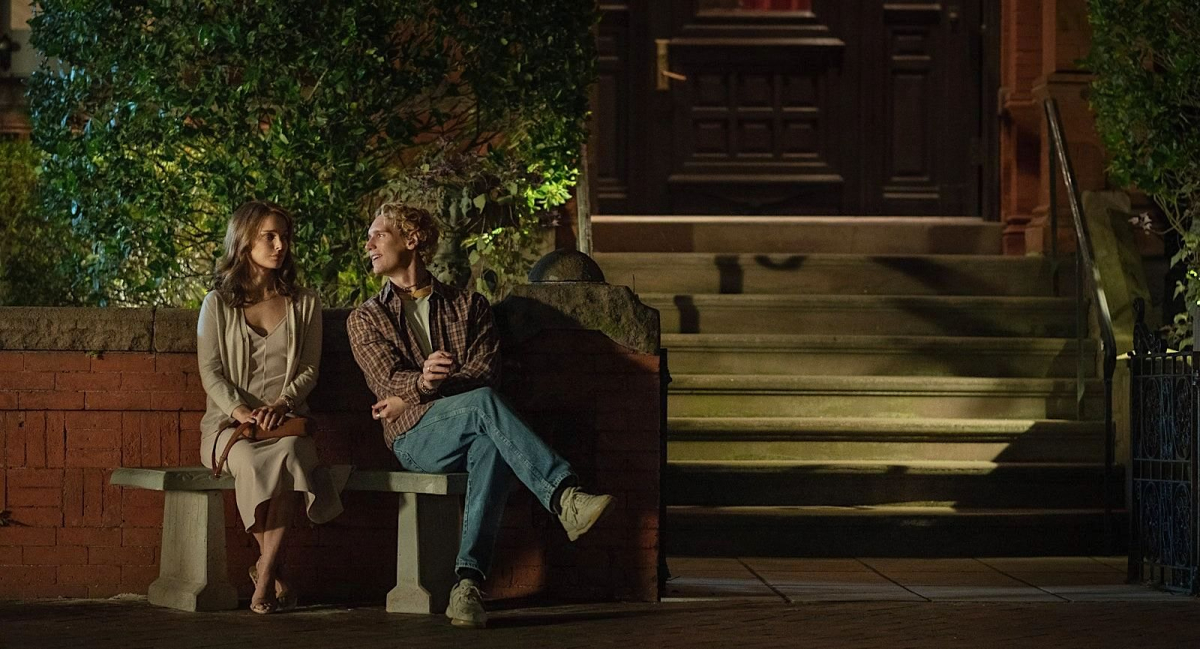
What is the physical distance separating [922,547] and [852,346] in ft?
4.92

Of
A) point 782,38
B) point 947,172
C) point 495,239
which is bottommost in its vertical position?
point 495,239

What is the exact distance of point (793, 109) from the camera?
444 inches

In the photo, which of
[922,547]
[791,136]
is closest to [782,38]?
[791,136]

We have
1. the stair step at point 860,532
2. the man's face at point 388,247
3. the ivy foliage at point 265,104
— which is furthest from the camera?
the stair step at point 860,532

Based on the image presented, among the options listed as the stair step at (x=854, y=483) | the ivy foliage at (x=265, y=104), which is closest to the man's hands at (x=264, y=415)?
the ivy foliage at (x=265, y=104)

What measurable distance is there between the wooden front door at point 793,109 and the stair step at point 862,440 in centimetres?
318

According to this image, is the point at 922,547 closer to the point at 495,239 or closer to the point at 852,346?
the point at 852,346

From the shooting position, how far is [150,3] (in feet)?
22.6

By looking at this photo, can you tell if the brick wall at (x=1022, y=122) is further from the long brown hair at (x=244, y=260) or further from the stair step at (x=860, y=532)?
the long brown hair at (x=244, y=260)

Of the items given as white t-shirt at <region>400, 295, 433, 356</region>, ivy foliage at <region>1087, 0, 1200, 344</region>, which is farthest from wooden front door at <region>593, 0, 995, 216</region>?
white t-shirt at <region>400, 295, 433, 356</region>

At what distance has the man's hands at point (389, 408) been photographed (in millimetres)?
5840

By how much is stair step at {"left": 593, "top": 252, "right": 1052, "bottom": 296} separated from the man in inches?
143

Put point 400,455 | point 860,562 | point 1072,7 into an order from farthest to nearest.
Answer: point 1072,7, point 860,562, point 400,455

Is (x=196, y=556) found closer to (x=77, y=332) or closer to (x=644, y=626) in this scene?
(x=77, y=332)
